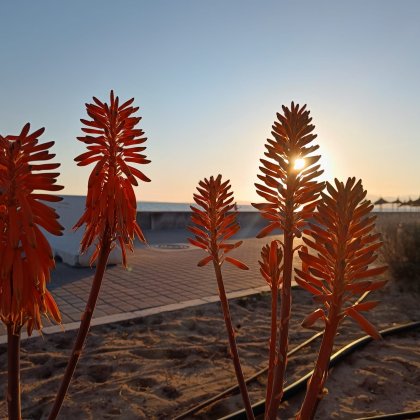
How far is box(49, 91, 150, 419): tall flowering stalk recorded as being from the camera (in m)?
1.21

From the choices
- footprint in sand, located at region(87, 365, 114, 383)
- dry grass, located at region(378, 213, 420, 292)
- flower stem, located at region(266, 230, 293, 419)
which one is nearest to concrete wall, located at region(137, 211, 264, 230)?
dry grass, located at region(378, 213, 420, 292)

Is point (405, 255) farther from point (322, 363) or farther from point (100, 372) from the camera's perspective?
point (322, 363)

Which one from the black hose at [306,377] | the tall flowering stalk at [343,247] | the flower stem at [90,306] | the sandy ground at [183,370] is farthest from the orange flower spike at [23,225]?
the sandy ground at [183,370]

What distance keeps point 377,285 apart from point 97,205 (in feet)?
2.48

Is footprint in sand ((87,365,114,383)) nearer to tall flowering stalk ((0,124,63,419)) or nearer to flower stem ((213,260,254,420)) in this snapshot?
flower stem ((213,260,254,420))

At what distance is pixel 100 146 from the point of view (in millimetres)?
1248

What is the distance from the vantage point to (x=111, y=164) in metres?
1.24

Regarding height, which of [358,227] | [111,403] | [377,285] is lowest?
[111,403]

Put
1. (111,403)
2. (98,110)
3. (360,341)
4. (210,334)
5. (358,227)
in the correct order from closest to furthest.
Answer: (358,227), (98,110), (111,403), (360,341), (210,334)

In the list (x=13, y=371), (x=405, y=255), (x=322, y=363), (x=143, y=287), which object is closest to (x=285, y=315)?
(x=322, y=363)

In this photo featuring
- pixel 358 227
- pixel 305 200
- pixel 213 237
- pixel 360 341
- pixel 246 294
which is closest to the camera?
pixel 358 227

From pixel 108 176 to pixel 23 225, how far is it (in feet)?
1.05

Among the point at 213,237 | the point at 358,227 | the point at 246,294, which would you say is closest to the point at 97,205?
the point at 213,237

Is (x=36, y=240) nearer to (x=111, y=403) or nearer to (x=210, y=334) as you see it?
(x=111, y=403)
